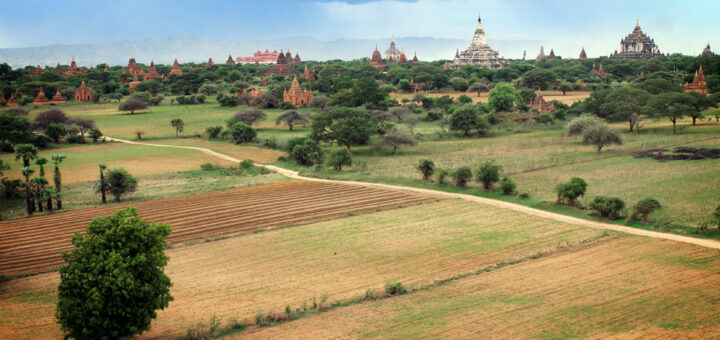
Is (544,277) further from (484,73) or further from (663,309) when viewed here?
(484,73)

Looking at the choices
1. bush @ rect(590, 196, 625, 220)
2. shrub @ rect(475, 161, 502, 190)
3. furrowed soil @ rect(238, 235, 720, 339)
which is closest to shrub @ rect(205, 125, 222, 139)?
shrub @ rect(475, 161, 502, 190)

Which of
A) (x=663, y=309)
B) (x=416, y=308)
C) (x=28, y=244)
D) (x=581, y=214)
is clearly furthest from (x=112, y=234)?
(x=581, y=214)

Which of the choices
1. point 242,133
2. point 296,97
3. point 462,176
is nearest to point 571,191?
point 462,176

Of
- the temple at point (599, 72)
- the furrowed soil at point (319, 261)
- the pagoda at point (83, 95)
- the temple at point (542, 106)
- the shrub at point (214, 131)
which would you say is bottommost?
the furrowed soil at point (319, 261)

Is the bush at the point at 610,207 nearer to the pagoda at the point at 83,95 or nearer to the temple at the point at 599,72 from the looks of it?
the pagoda at the point at 83,95

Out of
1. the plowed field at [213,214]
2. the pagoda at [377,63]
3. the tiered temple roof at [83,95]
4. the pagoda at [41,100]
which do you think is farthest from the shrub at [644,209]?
the pagoda at [377,63]

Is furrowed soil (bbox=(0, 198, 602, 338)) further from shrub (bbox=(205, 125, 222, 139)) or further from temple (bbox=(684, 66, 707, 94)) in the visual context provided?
temple (bbox=(684, 66, 707, 94))
